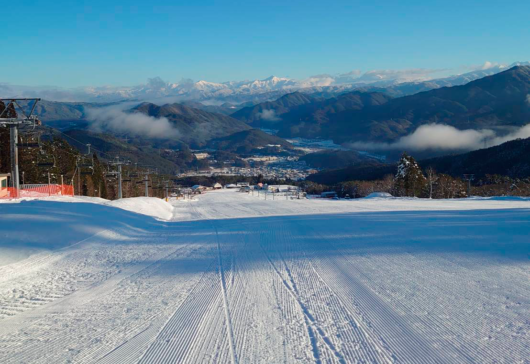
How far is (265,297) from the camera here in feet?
22.7

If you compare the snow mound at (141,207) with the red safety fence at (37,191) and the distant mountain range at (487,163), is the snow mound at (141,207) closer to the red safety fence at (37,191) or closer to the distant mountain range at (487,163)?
the red safety fence at (37,191)

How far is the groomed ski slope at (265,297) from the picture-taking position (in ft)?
16.0

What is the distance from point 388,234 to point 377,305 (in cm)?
727

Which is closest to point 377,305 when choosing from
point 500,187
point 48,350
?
point 48,350

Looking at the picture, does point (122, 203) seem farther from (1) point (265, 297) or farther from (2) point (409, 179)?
(2) point (409, 179)

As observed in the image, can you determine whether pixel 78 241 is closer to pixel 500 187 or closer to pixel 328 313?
pixel 328 313

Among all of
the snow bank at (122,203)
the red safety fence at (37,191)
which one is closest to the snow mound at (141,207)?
the snow bank at (122,203)

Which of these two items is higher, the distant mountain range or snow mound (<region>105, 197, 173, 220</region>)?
the distant mountain range

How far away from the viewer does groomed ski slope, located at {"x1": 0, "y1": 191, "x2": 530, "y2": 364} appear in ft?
16.0

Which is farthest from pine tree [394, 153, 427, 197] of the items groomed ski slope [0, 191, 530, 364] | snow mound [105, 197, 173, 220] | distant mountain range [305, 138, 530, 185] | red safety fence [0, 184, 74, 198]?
groomed ski slope [0, 191, 530, 364]

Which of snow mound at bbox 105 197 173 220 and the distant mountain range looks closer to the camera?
snow mound at bbox 105 197 173 220

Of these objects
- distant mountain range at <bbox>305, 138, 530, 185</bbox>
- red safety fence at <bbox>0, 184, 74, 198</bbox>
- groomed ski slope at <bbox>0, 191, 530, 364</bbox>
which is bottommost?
groomed ski slope at <bbox>0, 191, 530, 364</bbox>

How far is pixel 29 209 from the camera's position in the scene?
14984mm

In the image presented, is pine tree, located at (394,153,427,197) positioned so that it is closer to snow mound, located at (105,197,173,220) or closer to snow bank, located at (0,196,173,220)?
snow mound, located at (105,197,173,220)
